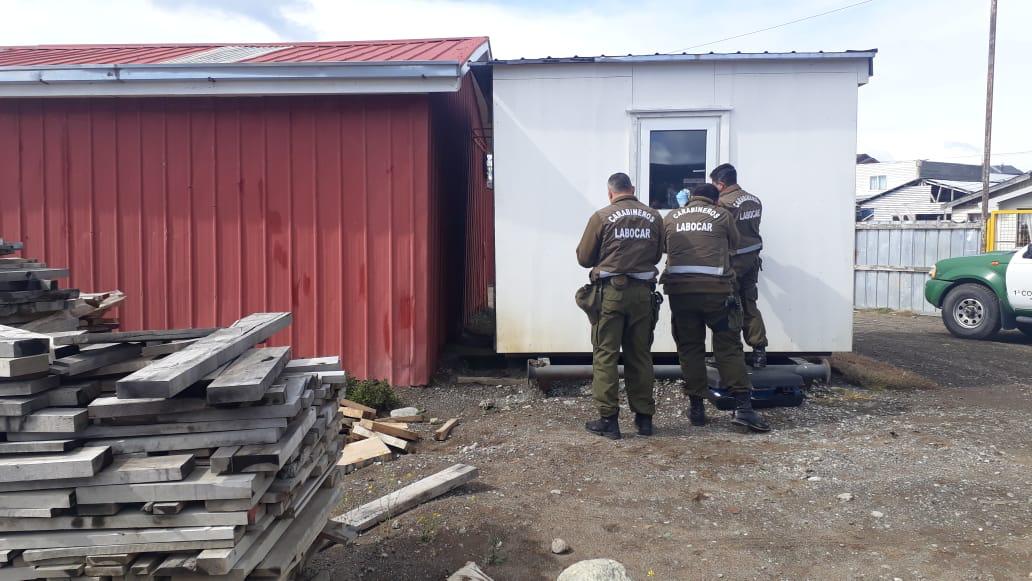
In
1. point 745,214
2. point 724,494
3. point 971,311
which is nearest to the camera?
point 724,494

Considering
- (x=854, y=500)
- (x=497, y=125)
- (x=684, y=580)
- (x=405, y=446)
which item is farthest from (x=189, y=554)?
A: (x=497, y=125)

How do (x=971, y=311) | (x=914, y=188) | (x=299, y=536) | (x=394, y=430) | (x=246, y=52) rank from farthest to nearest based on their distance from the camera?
(x=914, y=188) < (x=971, y=311) < (x=246, y=52) < (x=394, y=430) < (x=299, y=536)

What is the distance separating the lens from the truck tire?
428 inches

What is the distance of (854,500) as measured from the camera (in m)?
4.28

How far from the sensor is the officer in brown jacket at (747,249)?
6.31m

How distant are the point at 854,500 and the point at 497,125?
4.38 meters

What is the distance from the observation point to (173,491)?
2.48 metres

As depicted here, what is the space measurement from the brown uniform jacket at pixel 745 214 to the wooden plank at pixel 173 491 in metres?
4.78

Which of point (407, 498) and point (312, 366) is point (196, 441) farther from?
point (407, 498)

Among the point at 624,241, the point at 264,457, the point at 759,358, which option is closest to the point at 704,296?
the point at 624,241

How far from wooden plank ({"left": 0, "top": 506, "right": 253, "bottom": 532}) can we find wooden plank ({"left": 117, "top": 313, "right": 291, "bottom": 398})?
17.3 inches

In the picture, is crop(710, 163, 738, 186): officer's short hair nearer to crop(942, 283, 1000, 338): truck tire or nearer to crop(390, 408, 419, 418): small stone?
crop(390, 408, 419, 418): small stone

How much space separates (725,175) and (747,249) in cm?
67

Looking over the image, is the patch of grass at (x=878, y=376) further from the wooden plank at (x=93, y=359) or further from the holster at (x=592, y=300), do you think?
the wooden plank at (x=93, y=359)
